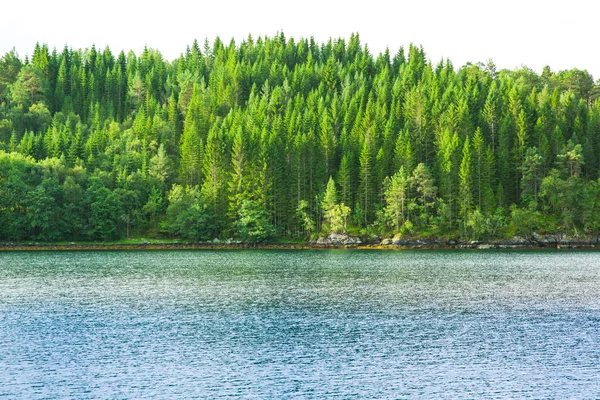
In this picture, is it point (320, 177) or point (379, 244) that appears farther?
point (320, 177)

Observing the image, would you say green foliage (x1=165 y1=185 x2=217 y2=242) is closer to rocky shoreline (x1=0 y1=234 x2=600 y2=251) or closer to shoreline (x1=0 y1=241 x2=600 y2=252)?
rocky shoreline (x1=0 y1=234 x2=600 y2=251)

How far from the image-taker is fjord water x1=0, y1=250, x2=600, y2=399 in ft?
121

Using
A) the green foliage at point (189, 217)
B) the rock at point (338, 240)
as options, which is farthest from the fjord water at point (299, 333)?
the rock at point (338, 240)

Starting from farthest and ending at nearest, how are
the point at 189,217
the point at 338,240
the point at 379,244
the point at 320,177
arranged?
the point at 320,177 < the point at 338,240 < the point at 379,244 < the point at 189,217

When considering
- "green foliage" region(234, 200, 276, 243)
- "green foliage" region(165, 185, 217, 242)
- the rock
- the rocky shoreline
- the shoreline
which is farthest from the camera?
the rock

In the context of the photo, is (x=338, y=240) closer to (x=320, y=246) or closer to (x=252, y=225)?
(x=320, y=246)

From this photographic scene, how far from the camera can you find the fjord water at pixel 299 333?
121ft

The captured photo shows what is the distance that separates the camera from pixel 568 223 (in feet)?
468

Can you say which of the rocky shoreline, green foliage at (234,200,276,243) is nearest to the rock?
the rocky shoreline

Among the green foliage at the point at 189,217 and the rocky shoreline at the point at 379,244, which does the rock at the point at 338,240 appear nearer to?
the rocky shoreline at the point at 379,244

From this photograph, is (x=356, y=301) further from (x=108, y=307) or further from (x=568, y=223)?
(x=568, y=223)

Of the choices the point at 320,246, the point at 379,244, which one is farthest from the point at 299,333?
the point at 379,244

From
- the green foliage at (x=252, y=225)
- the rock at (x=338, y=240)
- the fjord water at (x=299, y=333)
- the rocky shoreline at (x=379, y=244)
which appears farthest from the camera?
the rock at (x=338, y=240)

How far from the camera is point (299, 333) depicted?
49.5 metres
